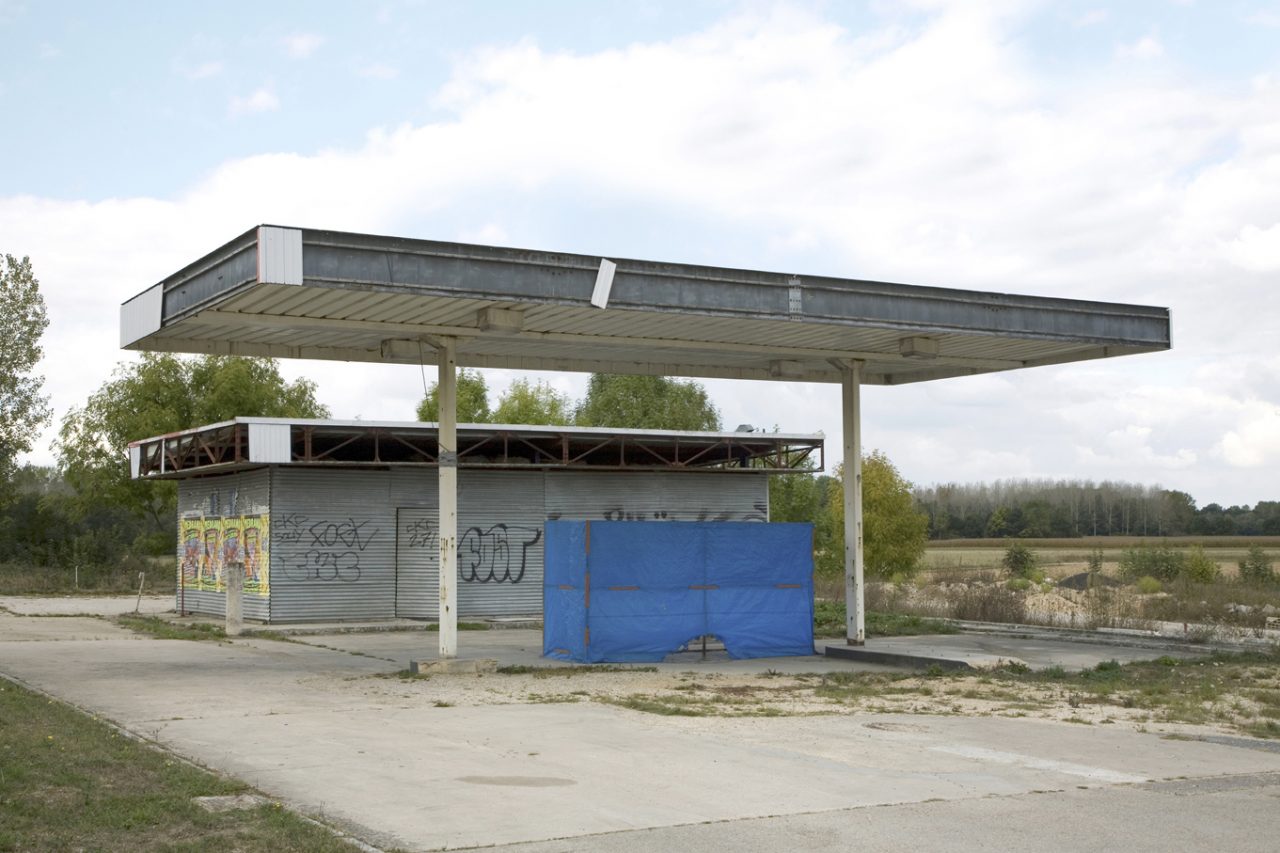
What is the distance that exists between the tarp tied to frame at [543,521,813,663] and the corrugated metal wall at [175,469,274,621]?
432 inches

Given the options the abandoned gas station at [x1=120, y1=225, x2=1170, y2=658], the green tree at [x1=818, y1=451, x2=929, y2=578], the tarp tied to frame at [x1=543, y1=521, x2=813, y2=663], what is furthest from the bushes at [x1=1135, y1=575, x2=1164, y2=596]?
the tarp tied to frame at [x1=543, y1=521, x2=813, y2=663]

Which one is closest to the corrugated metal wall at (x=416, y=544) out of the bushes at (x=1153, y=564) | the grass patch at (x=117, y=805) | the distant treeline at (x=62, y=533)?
the grass patch at (x=117, y=805)

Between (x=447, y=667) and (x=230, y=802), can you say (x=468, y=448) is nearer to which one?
(x=447, y=667)

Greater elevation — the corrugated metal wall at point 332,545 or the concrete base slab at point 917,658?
the corrugated metal wall at point 332,545

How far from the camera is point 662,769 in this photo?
433 inches

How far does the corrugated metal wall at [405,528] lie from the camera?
29.8m

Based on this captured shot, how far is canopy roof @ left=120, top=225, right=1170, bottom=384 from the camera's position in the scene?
15969mm

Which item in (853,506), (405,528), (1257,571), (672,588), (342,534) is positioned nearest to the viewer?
(672,588)

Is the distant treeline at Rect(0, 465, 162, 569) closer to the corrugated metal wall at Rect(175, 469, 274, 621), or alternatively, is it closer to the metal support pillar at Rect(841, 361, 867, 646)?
the corrugated metal wall at Rect(175, 469, 274, 621)

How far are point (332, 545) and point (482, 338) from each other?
12.2m

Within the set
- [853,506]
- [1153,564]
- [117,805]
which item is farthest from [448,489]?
[1153,564]

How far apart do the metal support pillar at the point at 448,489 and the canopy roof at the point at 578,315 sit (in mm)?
530

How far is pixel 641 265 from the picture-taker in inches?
699

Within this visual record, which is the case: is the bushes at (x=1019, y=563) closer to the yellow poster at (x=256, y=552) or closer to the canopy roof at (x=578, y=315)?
the canopy roof at (x=578, y=315)
